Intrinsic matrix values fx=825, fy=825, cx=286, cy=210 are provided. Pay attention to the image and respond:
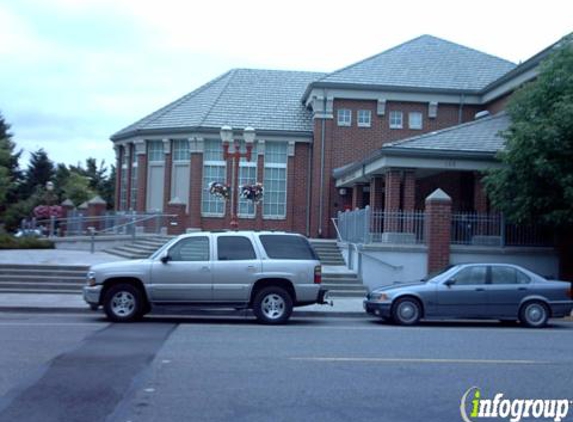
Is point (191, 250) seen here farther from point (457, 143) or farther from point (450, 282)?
point (457, 143)

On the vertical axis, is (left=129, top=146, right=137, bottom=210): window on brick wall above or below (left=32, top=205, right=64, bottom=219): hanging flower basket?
above

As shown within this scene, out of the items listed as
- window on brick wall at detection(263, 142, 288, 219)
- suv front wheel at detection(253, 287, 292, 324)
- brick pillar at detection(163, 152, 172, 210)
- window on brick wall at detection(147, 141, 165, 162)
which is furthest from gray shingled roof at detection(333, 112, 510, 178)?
window on brick wall at detection(147, 141, 165, 162)

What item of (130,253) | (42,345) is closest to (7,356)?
(42,345)

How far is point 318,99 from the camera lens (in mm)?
34375

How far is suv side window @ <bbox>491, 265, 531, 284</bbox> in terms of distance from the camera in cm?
1756

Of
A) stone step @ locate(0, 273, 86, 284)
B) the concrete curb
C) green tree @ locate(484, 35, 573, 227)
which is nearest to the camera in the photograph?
the concrete curb

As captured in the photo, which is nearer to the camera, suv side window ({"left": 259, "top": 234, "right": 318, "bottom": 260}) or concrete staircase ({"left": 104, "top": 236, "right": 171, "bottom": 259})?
suv side window ({"left": 259, "top": 234, "right": 318, "bottom": 260})

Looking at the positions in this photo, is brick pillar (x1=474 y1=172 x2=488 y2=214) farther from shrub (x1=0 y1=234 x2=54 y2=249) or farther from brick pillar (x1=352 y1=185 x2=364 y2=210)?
shrub (x1=0 y1=234 x2=54 y2=249)

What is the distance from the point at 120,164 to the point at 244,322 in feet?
82.0

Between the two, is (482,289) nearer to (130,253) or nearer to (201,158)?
(130,253)

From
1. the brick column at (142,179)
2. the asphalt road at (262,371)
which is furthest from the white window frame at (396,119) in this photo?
the asphalt road at (262,371)

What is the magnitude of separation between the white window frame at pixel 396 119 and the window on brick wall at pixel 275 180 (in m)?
4.69

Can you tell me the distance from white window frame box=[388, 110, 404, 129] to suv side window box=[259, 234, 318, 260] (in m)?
18.4

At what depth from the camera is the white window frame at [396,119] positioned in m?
34.7
